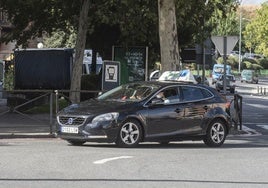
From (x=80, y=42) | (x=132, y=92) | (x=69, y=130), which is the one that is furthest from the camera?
(x=80, y=42)

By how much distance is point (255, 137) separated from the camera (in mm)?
18172

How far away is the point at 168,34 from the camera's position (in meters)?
20.5

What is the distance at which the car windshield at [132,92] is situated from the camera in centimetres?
1425

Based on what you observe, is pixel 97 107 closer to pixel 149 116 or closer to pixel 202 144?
pixel 149 116

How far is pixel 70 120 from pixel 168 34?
25.3ft

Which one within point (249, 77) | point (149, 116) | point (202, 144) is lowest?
point (202, 144)

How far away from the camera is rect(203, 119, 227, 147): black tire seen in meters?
14.9

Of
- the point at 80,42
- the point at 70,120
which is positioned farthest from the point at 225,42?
the point at 70,120

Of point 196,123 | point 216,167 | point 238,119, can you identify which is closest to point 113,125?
point 196,123

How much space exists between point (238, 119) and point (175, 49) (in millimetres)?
3128

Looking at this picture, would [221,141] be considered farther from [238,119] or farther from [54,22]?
[54,22]

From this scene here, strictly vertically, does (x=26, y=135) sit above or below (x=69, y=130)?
below

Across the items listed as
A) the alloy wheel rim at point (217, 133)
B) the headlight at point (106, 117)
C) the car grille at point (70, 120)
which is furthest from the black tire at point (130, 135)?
the alloy wheel rim at point (217, 133)

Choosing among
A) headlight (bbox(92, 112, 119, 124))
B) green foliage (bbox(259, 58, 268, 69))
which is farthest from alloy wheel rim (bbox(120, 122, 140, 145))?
green foliage (bbox(259, 58, 268, 69))
